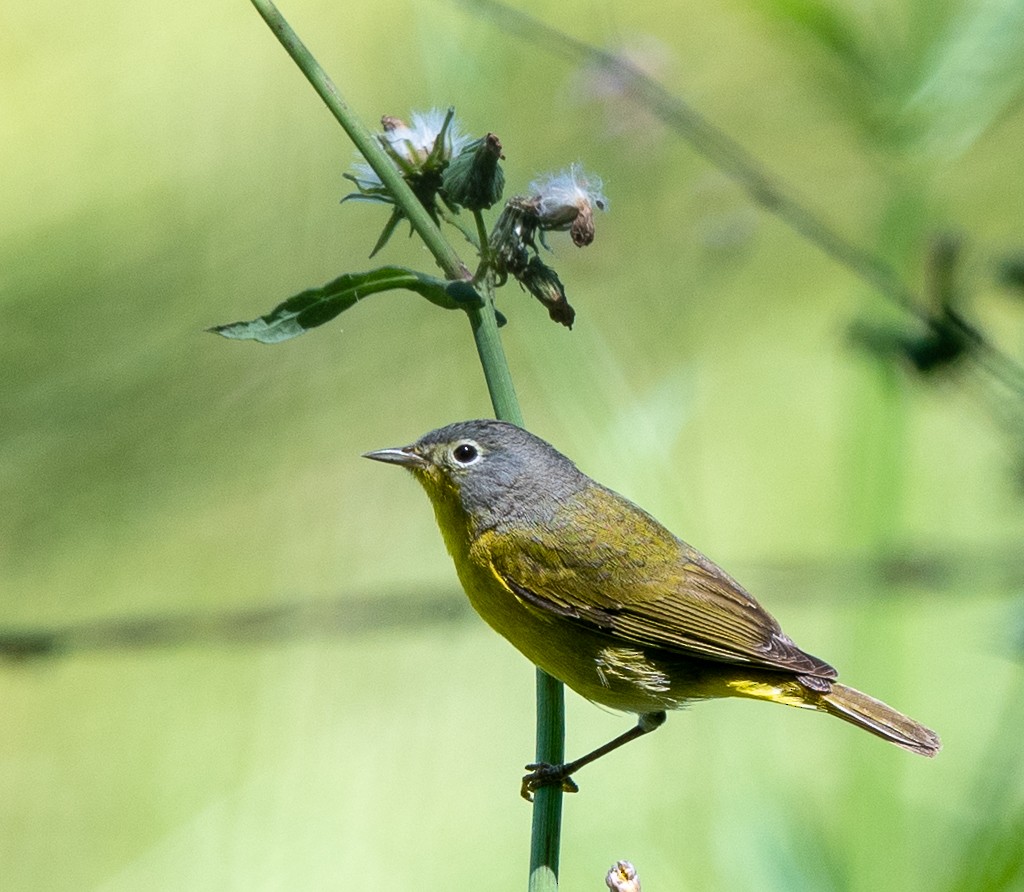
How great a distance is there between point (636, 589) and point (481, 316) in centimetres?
104

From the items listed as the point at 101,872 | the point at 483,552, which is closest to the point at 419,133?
the point at 483,552

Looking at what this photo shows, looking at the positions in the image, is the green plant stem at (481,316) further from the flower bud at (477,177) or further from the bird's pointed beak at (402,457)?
the bird's pointed beak at (402,457)

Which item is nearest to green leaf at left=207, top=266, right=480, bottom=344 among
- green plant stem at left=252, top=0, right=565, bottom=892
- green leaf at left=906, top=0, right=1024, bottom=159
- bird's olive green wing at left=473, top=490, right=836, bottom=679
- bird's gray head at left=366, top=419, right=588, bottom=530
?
green plant stem at left=252, top=0, right=565, bottom=892

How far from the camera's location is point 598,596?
2.56 metres

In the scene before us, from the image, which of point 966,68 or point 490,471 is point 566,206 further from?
point 966,68

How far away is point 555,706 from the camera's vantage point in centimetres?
180

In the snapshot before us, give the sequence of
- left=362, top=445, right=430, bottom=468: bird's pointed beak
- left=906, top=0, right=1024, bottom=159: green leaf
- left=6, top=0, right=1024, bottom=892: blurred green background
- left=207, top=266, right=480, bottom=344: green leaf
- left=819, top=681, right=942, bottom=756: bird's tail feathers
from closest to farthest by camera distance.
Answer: left=207, top=266, right=480, bottom=344: green leaf → left=819, top=681, right=942, bottom=756: bird's tail feathers → left=362, top=445, right=430, bottom=468: bird's pointed beak → left=906, top=0, right=1024, bottom=159: green leaf → left=6, top=0, right=1024, bottom=892: blurred green background

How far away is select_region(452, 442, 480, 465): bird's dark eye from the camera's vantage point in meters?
2.57

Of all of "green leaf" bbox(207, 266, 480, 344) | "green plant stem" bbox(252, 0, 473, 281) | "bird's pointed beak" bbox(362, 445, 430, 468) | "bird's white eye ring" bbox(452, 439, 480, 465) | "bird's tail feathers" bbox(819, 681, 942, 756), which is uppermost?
"bird's white eye ring" bbox(452, 439, 480, 465)

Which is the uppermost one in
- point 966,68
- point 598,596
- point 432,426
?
point 432,426

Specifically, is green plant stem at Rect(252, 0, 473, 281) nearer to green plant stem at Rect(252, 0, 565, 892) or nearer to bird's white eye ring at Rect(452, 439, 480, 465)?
green plant stem at Rect(252, 0, 565, 892)

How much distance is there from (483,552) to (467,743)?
2.19 metres

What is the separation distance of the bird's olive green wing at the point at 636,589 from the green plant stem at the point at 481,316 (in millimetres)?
701

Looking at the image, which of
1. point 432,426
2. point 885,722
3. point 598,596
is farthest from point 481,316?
point 432,426
